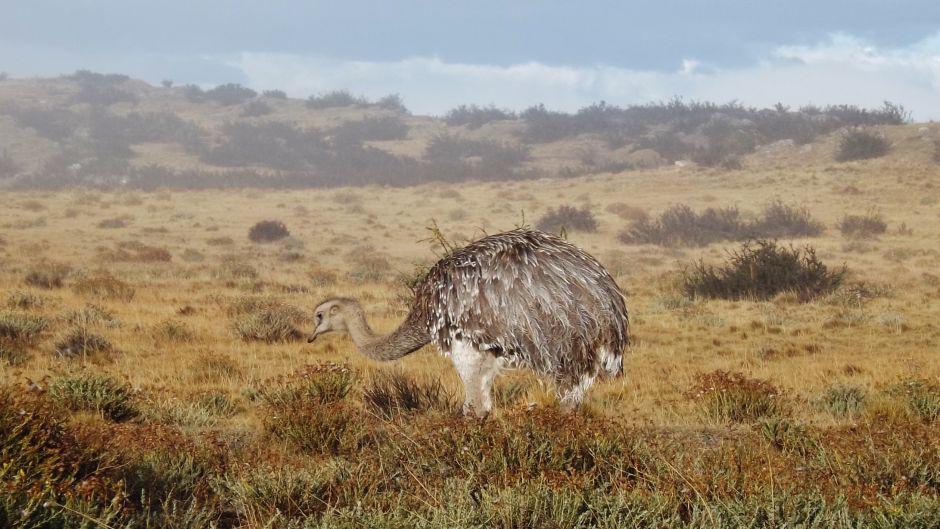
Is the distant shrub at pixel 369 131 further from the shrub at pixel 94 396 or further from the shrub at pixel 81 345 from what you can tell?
the shrub at pixel 94 396

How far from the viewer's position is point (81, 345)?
1198 centimetres

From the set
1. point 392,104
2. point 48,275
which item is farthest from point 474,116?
point 48,275

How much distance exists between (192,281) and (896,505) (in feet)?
63.6

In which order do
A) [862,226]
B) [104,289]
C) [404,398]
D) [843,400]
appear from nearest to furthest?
[404,398] → [843,400] → [104,289] → [862,226]

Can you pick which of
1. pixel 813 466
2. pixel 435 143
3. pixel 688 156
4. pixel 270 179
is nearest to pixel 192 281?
pixel 813 466

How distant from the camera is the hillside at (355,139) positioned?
59.1 metres

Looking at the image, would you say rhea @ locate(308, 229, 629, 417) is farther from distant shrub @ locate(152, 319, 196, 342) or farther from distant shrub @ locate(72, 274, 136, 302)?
distant shrub @ locate(72, 274, 136, 302)

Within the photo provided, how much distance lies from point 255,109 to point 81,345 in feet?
275

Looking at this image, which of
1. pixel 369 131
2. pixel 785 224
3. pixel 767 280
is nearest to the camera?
pixel 767 280

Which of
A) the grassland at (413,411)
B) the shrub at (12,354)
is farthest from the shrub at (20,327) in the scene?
the shrub at (12,354)

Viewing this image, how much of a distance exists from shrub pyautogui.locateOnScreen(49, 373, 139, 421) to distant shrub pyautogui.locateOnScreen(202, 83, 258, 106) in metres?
93.3

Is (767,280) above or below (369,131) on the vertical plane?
below

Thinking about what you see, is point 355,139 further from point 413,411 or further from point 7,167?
point 413,411

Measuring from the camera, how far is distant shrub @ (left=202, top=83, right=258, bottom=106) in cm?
9868
